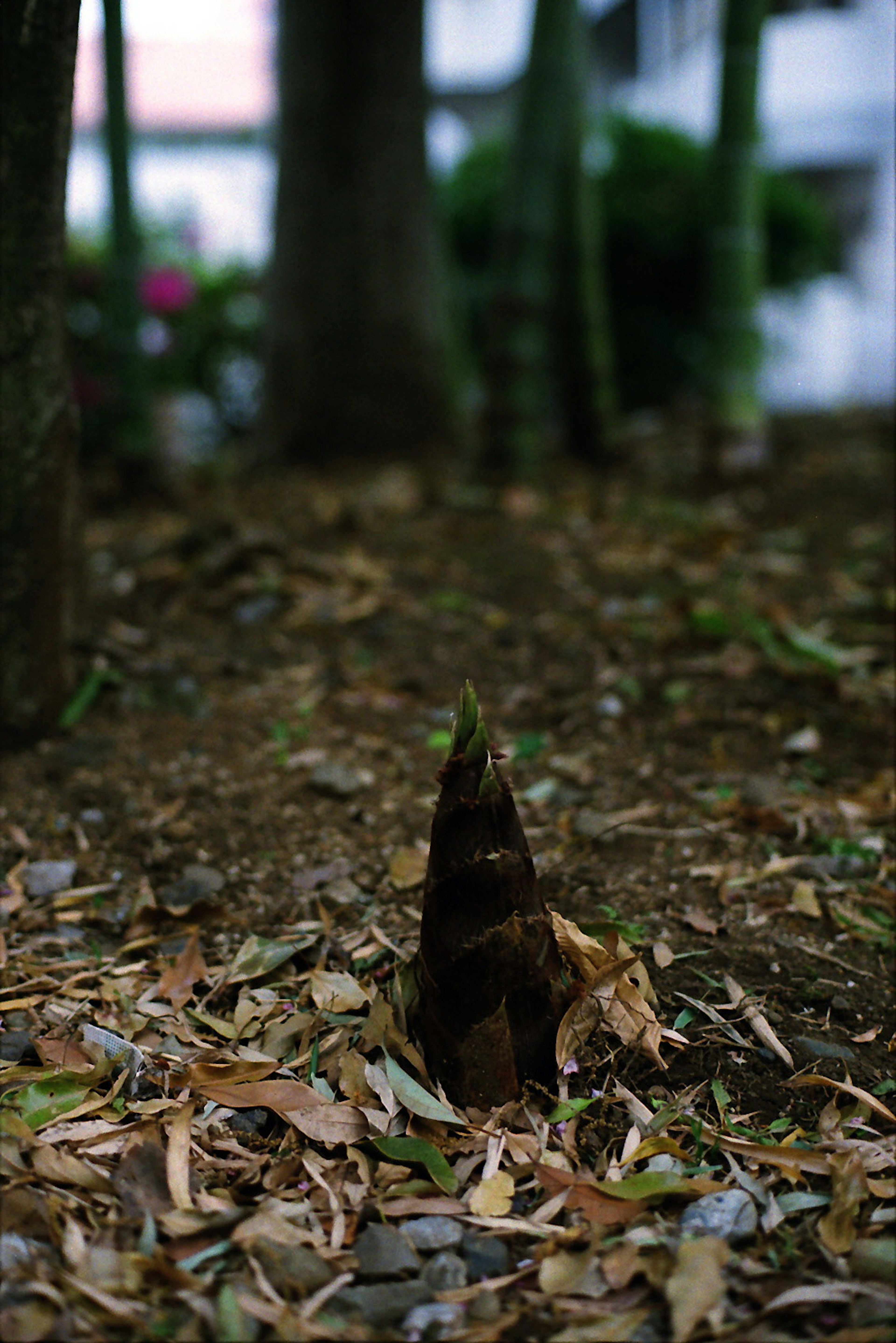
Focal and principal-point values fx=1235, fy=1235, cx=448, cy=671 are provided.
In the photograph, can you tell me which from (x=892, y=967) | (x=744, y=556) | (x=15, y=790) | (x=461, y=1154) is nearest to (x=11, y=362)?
(x=15, y=790)

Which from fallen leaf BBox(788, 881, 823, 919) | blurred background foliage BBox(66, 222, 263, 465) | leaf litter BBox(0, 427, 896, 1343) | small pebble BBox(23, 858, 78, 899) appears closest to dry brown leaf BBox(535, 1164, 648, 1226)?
leaf litter BBox(0, 427, 896, 1343)

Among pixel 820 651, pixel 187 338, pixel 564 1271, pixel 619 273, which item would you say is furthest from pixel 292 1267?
pixel 619 273

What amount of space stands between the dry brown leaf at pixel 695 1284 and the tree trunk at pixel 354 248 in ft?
15.2

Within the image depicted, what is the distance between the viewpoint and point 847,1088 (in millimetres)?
1895

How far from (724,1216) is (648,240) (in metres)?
7.25

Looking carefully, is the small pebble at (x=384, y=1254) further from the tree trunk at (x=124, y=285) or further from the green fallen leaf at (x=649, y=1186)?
the tree trunk at (x=124, y=285)

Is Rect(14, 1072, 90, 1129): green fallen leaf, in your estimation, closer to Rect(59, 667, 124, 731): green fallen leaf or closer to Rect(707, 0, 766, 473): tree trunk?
Rect(59, 667, 124, 731): green fallen leaf

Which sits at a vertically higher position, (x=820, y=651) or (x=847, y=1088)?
(x=820, y=651)

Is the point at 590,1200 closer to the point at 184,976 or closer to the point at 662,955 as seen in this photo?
the point at 662,955

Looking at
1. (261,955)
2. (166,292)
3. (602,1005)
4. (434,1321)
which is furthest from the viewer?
(166,292)

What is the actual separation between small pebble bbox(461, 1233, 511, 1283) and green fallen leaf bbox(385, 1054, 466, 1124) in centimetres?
20

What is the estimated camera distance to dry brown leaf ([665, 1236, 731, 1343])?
1522mm

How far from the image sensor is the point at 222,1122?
1.88 metres

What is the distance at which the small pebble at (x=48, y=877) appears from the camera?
2.49 m
